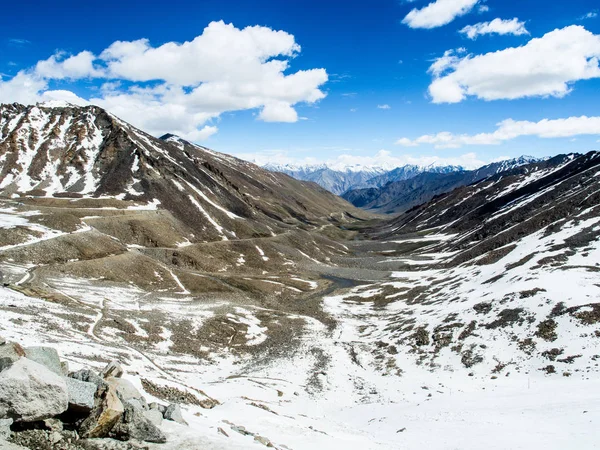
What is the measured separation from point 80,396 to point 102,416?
96 centimetres

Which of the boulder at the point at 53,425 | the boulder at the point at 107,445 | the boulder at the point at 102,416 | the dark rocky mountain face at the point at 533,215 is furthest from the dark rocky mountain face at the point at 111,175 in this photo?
the boulder at the point at 53,425

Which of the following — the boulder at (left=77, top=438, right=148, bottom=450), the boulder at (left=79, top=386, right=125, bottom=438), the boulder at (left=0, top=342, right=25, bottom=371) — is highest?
the boulder at (left=0, top=342, right=25, bottom=371)

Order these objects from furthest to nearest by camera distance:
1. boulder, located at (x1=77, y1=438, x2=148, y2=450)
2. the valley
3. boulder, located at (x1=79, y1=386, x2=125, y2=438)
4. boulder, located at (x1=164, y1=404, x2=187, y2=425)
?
the valley → boulder, located at (x1=164, y1=404, x2=187, y2=425) → boulder, located at (x1=79, y1=386, x2=125, y2=438) → boulder, located at (x1=77, y1=438, x2=148, y2=450)

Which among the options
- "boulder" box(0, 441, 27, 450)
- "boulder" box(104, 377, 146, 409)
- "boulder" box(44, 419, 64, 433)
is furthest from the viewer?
"boulder" box(104, 377, 146, 409)

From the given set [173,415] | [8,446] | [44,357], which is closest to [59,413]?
[8,446]

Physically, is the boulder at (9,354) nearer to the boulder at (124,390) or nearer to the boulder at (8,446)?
the boulder at (8,446)

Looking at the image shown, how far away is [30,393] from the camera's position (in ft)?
35.6

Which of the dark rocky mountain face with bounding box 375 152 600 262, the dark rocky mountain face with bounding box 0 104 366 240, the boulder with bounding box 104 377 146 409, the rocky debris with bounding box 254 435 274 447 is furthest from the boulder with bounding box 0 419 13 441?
the dark rocky mountain face with bounding box 0 104 366 240

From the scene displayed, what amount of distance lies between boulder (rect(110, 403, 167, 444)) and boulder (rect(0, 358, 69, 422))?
1.90 m

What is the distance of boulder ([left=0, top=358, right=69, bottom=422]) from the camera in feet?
34.4

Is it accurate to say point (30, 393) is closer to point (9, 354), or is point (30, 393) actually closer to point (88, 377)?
point (9, 354)

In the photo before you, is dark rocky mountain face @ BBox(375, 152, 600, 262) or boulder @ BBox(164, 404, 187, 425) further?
dark rocky mountain face @ BBox(375, 152, 600, 262)

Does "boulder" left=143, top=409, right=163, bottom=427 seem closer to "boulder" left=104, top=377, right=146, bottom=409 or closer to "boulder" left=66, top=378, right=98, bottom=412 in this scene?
"boulder" left=104, top=377, right=146, bottom=409

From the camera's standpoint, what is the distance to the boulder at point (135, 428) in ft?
40.8
